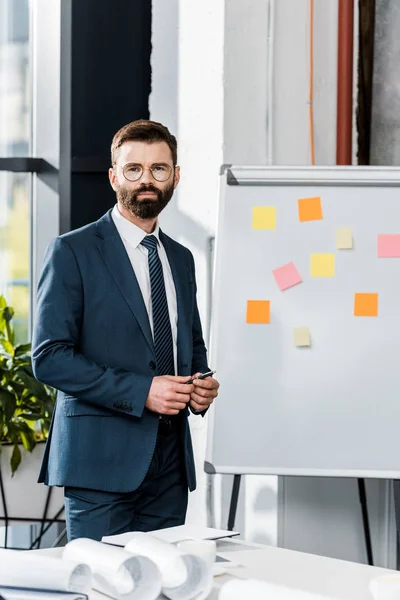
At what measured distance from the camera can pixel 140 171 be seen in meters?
2.32

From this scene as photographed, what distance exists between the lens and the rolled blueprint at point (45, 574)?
51.1 inches

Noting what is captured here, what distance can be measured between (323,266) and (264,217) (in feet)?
0.80

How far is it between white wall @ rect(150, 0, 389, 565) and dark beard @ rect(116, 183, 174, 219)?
42.8 inches

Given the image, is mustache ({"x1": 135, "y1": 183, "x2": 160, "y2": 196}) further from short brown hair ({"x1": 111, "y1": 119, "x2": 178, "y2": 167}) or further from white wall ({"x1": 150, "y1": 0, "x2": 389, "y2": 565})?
white wall ({"x1": 150, "y1": 0, "x2": 389, "y2": 565})

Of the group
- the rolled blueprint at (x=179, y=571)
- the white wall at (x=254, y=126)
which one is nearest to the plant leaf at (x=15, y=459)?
the white wall at (x=254, y=126)

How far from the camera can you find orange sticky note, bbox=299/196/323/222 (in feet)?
9.53

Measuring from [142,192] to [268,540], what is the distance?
1.55 m

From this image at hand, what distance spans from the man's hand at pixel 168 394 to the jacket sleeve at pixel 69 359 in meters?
0.02

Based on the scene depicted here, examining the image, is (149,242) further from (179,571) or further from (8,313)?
(8,313)

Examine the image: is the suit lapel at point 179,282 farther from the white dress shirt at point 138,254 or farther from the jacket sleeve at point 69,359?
the jacket sleeve at point 69,359

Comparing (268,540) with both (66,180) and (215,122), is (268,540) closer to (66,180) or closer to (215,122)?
(215,122)

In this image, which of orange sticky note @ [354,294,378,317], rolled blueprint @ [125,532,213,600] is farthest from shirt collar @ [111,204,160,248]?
rolled blueprint @ [125,532,213,600]

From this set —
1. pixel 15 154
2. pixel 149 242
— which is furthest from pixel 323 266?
pixel 15 154

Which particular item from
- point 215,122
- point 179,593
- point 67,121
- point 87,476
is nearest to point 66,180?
point 67,121
